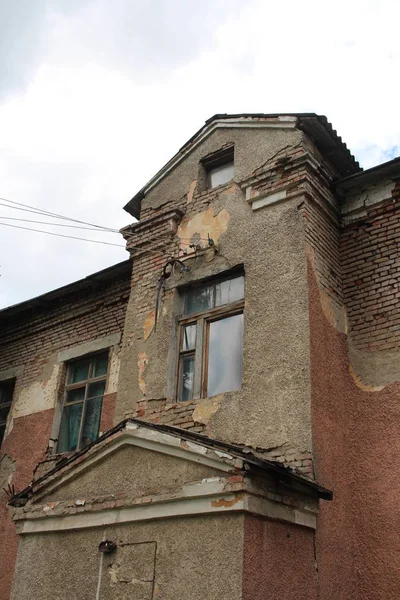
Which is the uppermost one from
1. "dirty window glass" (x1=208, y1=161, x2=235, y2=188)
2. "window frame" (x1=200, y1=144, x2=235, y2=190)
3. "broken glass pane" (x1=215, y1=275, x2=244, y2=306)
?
"window frame" (x1=200, y1=144, x2=235, y2=190)

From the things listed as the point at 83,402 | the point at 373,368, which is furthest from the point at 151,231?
the point at 373,368

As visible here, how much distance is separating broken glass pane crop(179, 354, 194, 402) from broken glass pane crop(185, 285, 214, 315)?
60 cm

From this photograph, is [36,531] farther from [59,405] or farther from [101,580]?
[59,405]

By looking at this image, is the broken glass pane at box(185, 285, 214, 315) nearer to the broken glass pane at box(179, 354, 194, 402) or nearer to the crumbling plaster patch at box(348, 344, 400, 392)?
the broken glass pane at box(179, 354, 194, 402)

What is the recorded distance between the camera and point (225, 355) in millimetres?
6645

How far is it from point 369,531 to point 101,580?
98.4 inches

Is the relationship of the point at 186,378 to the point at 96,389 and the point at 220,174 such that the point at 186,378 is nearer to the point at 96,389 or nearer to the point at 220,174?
the point at 96,389

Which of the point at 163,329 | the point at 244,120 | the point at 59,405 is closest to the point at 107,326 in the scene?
the point at 59,405

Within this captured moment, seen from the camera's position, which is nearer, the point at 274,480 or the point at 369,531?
the point at 274,480

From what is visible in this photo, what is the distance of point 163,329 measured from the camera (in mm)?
7148

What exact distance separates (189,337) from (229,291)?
72 cm

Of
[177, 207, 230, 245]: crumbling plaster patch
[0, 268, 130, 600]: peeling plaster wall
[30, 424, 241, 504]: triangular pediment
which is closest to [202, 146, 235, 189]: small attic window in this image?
[177, 207, 230, 245]: crumbling plaster patch

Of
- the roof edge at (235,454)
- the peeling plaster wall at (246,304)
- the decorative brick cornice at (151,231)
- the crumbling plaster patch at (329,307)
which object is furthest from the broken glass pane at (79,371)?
the crumbling plaster patch at (329,307)

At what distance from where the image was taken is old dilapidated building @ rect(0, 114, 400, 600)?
4.93 metres
